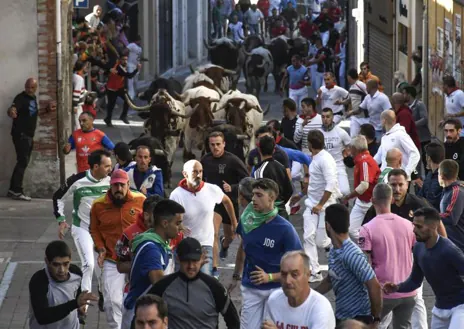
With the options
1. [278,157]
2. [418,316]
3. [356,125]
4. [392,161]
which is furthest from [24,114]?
[418,316]

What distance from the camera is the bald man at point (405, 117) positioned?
75.3 ft

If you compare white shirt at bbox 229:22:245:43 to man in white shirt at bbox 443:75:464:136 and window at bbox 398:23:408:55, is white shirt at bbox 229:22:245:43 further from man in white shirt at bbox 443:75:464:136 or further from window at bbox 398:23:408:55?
man in white shirt at bbox 443:75:464:136

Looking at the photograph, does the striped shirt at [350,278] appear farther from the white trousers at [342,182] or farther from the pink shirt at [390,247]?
the white trousers at [342,182]

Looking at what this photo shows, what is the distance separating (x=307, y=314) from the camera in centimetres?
998

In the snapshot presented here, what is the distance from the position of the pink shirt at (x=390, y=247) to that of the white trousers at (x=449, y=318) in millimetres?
622

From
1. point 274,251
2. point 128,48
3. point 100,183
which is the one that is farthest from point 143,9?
point 274,251

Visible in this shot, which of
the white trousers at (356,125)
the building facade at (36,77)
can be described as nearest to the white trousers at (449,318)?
the building facade at (36,77)

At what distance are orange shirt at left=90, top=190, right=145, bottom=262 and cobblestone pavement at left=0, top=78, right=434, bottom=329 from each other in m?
1.39

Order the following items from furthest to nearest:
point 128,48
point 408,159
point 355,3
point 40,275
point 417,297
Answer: point 355,3
point 128,48
point 408,159
point 417,297
point 40,275

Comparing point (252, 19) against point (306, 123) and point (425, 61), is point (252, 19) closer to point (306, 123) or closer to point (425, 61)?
point (425, 61)

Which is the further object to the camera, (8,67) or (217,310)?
(8,67)

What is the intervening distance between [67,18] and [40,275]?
15.1 meters

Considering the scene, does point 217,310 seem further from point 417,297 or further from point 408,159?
point 408,159

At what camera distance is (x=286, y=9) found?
56.8 m
